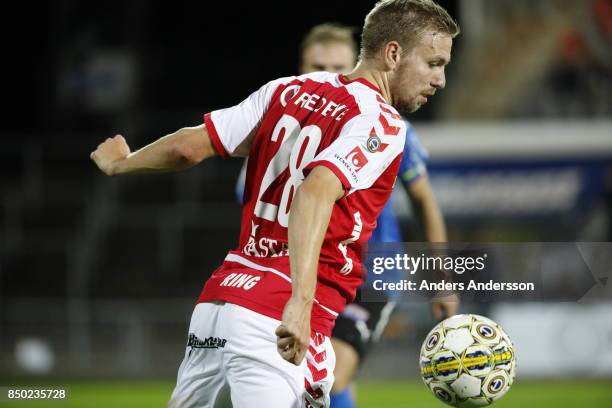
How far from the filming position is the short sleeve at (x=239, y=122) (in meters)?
3.81

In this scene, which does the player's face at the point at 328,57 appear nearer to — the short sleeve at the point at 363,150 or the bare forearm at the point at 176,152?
the bare forearm at the point at 176,152

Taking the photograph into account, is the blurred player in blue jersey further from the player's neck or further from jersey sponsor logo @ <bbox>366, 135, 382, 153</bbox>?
jersey sponsor logo @ <bbox>366, 135, 382, 153</bbox>

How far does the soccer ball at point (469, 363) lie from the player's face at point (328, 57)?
90.5 inches

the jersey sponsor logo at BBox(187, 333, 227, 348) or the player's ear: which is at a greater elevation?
the player's ear

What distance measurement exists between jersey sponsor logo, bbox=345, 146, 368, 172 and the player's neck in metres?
0.44

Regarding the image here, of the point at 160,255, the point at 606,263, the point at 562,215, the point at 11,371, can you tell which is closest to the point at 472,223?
the point at 562,215

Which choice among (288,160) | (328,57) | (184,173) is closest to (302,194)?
(288,160)

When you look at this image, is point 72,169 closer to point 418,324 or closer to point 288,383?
point 418,324

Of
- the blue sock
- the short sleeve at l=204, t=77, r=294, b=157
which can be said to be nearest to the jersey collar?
the short sleeve at l=204, t=77, r=294, b=157

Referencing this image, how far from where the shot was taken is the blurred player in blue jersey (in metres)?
5.43

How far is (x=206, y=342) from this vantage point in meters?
3.54

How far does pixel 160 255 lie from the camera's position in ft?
65.1

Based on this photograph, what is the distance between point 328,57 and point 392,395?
7.32 metres

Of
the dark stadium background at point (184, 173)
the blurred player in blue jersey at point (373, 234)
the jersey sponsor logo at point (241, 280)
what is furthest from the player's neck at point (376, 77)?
the dark stadium background at point (184, 173)
